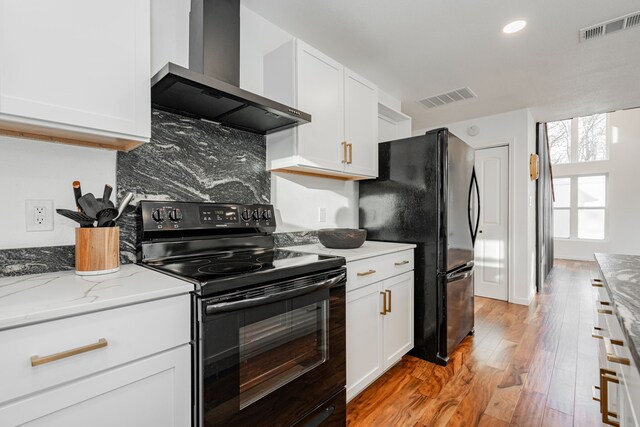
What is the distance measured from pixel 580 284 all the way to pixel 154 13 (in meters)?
6.38

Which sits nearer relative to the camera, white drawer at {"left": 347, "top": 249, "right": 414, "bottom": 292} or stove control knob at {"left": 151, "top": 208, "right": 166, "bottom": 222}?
stove control knob at {"left": 151, "top": 208, "right": 166, "bottom": 222}

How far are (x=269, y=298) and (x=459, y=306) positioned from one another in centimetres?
203

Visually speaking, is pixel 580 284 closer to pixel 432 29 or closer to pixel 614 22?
pixel 614 22

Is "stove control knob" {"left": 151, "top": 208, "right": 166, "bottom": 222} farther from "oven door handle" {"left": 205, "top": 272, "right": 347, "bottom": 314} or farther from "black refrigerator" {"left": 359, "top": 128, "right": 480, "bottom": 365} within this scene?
"black refrigerator" {"left": 359, "top": 128, "right": 480, "bottom": 365}

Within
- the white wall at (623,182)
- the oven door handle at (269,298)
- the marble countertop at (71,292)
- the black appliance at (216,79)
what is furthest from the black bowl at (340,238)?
the white wall at (623,182)

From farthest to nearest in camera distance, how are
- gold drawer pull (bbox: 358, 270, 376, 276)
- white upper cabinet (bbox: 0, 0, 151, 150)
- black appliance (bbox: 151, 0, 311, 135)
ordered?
1. gold drawer pull (bbox: 358, 270, 376, 276)
2. black appliance (bbox: 151, 0, 311, 135)
3. white upper cabinet (bbox: 0, 0, 151, 150)

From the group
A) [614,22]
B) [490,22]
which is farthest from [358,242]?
[614,22]

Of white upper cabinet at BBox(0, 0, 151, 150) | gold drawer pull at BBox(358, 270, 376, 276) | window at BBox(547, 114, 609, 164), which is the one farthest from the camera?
window at BBox(547, 114, 609, 164)

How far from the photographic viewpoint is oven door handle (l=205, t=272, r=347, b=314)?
1.05 meters

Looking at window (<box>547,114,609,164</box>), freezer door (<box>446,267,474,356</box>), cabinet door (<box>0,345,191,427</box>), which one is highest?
window (<box>547,114,609,164</box>)

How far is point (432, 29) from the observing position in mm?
2271

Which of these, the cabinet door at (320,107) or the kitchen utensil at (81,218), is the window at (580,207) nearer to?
the cabinet door at (320,107)

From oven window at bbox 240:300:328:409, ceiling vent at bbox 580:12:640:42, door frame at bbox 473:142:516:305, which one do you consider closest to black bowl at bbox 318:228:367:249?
oven window at bbox 240:300:328:409

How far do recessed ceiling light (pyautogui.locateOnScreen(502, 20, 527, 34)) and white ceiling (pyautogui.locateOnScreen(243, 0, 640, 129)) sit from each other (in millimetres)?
42
